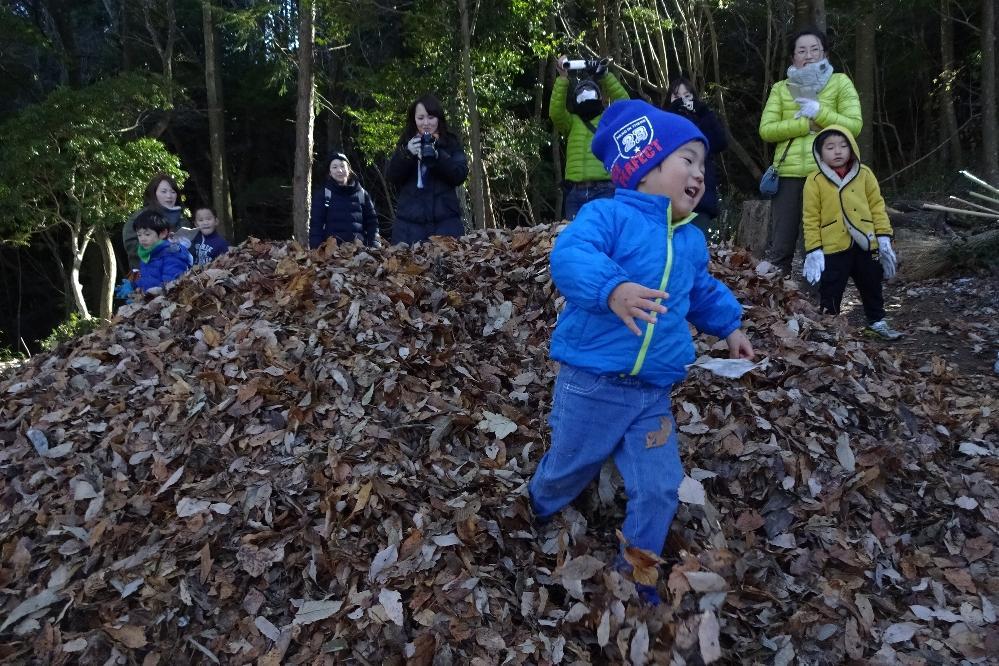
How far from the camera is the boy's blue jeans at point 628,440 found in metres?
2.71

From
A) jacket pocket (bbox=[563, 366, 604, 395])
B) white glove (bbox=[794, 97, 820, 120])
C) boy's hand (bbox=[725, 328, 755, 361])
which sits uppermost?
white glove (bbox=[794, 97, 820, 120])

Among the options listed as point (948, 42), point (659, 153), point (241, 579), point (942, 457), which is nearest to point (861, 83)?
point (948, 42)

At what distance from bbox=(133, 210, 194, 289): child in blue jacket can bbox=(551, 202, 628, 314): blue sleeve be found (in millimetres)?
4294

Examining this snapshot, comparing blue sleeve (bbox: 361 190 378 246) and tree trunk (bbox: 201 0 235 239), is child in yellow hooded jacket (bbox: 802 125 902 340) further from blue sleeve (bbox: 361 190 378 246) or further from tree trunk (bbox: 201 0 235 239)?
tree trunk (bbox: 201 0 235 239)

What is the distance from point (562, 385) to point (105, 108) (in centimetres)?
1648

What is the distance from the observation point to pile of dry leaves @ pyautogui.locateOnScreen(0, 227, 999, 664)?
2.76 m

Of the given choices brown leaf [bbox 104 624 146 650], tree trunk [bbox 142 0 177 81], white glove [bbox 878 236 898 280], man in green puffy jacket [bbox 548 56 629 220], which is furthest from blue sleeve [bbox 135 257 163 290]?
tree trunk [bbox 142 0 177 81]

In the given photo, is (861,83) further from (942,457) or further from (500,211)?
(942,457)

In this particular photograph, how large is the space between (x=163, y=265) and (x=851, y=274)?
17.2ft

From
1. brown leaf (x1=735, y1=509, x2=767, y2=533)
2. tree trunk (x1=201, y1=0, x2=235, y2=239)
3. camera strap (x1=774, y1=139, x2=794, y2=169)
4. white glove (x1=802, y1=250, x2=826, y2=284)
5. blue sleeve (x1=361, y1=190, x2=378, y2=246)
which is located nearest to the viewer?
brown leaf (x1=735, y1=509, x2=767, y2=533)

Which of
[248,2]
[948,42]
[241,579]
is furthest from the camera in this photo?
[248,2]

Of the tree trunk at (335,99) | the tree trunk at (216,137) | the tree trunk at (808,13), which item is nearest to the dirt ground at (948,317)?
the tree trunk at (808,13)

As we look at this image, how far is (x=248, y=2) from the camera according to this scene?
21859 mm

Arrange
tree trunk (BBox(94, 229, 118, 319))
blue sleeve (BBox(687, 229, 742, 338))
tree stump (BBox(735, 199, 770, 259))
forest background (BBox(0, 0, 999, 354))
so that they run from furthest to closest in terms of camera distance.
A: 1. tree trunk (BBox(94, 229, 118, 319))
2. forest background (BBox(0, 0, 999, 354))
3. tree stump (BBox(735, 199, 770, 259))
4. blue sleeve (BBox(687, 229, 742, 338))
